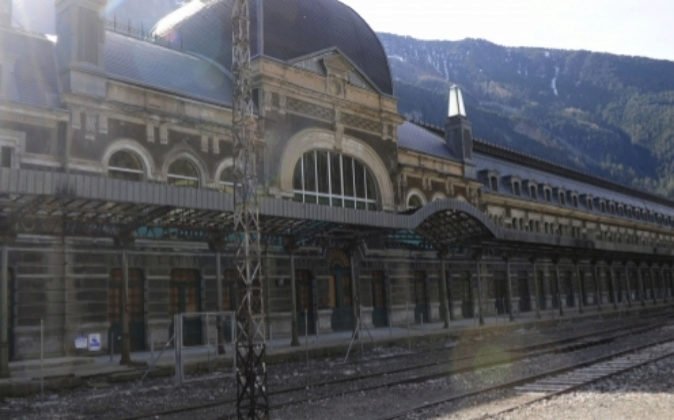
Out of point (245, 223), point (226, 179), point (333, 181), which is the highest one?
point (333, 181)

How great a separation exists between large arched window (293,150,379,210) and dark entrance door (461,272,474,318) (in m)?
10.6

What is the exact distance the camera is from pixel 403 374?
17.1 meters

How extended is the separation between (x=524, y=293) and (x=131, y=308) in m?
32.8

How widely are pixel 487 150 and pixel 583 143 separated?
5457 inches

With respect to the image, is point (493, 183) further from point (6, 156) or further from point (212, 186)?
point (6, 156)

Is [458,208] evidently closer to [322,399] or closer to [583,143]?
[322,399]

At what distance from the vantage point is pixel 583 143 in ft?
575

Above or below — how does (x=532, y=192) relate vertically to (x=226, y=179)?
above

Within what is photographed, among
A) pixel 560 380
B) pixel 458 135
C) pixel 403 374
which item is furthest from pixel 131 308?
pixel 458 135

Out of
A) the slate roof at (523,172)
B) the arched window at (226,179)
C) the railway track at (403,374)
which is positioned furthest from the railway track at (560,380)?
the slate roof at (523,172)

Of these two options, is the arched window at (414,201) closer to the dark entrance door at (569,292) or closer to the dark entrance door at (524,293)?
the dark entrance door at (524,293)

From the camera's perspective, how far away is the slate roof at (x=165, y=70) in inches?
990

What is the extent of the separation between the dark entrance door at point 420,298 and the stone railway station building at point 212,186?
5.0 inches

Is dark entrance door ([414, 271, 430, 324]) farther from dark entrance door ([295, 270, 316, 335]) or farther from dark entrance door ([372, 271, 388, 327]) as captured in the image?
dark entrance door ([295, 270, 316, 335])
